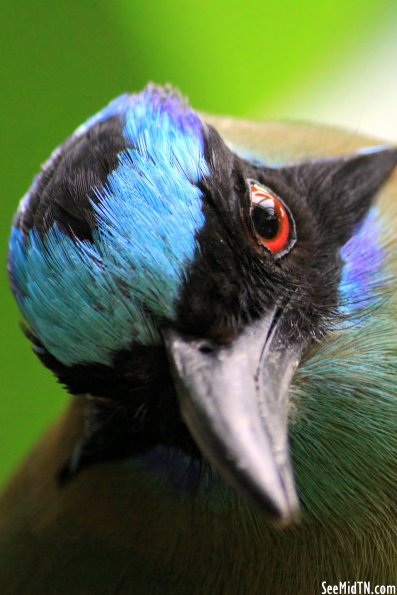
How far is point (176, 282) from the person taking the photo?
142 centimetres

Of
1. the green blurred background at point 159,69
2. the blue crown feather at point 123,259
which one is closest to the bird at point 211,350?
the blue crown feather at point 123,259

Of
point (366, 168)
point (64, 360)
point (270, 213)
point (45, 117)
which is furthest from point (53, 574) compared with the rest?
point (45, 117)

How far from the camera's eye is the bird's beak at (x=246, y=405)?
3.94ft

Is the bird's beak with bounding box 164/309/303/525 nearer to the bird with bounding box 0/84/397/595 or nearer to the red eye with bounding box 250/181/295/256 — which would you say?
the bird with bounding box 0/84/397/595

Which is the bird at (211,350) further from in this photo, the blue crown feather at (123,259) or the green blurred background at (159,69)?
the green blurred background at (159,69)

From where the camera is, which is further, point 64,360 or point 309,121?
point 309,121

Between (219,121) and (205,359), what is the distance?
984 mm

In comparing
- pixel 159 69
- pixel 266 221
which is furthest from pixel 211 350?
pixel 159 69

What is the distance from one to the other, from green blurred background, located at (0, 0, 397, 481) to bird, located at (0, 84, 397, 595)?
760mm

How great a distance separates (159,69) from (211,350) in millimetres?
1613

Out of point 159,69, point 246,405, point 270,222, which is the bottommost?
point 246,405

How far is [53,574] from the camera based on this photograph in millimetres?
2027

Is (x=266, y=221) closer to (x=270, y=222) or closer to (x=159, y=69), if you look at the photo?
(x=270, y=222)

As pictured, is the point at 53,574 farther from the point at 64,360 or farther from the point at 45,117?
the point at 45,117
